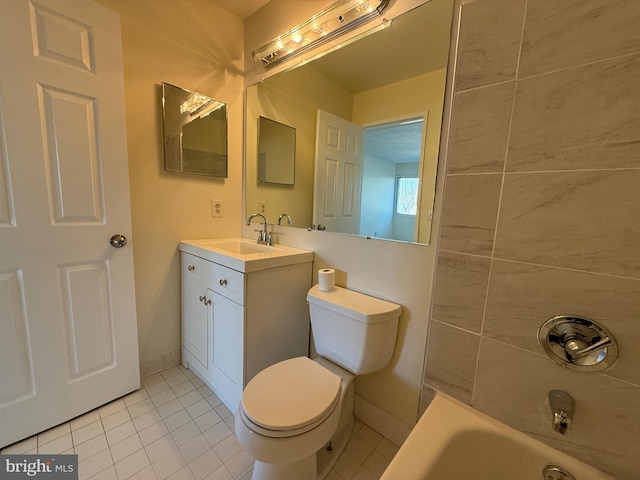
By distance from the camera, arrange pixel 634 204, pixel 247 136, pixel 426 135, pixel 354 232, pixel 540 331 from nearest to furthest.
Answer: pixel 634 204
pixel 540 331
pixel 426 135
pixel 354 232
pixel 247 136

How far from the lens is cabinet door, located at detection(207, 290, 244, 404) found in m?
1.29

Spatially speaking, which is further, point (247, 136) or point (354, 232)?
point (247, 136)

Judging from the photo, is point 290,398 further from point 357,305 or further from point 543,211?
point 543,211

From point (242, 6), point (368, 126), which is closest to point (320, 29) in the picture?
point (368, 126)

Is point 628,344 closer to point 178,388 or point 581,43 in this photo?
point 581,43

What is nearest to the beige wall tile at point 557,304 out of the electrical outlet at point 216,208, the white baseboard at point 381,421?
the white baseboard at point 381,421

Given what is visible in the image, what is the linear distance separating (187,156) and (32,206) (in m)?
0.75

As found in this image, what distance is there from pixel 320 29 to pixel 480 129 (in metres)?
1.02

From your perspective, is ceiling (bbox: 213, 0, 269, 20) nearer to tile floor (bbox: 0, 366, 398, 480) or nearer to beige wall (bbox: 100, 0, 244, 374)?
beige wall (bbox: 100, 0, 244, 374)

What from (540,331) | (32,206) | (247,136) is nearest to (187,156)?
(247,136)

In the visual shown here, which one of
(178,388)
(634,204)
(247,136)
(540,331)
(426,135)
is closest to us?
(634,204)

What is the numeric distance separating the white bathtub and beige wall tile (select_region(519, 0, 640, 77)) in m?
1.13

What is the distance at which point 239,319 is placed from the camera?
1.27 metres

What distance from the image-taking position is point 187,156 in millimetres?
1629
